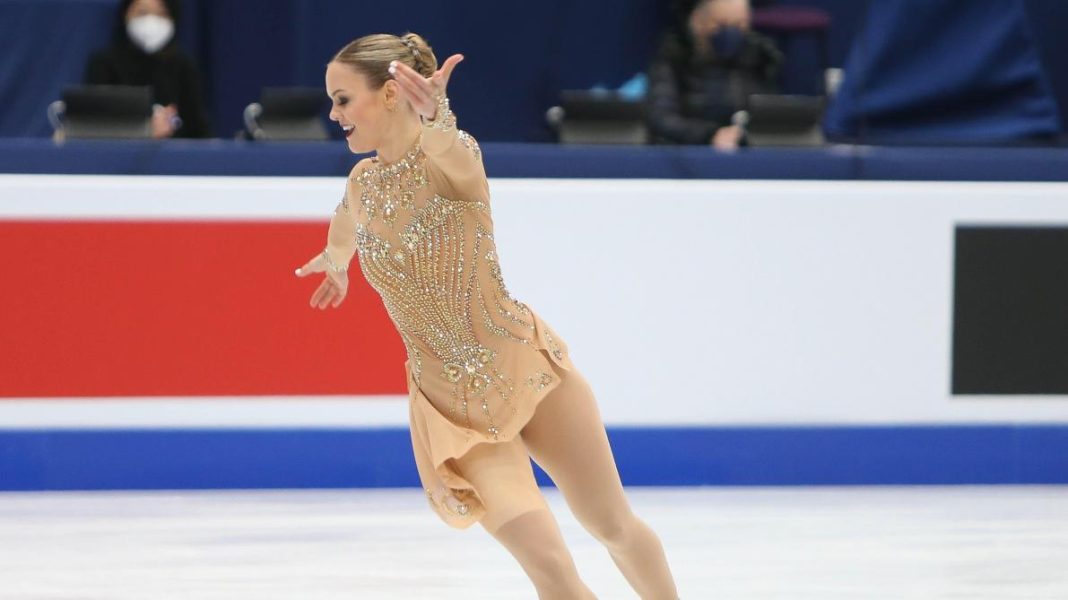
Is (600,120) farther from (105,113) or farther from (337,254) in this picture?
(337,254)

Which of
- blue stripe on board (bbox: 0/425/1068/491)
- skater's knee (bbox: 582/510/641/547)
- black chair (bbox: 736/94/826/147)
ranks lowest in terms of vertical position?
blue stripe on board (bbox: 0/425/1068/491)

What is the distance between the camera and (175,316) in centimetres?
422

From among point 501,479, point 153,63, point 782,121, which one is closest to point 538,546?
point 501,479

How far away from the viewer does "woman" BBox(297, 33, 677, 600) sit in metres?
2.30

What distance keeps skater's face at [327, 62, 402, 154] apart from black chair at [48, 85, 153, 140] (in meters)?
2.50

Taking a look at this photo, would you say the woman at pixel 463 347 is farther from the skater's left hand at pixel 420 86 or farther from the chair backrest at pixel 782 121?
the chair backrest at pixel 782 121

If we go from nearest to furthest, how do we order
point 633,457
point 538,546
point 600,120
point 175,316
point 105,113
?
1. point 538,546
2. point 175,316
3. point 633,457
4. point 105,113
5. point 600,120

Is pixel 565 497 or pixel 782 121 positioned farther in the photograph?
pixel 782 121

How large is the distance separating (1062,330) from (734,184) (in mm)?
1040

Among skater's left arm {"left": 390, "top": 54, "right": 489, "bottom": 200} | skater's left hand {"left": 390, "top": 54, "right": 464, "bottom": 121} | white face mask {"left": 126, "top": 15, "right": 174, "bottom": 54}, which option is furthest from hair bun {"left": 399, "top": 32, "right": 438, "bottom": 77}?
white face mask {"left": 126, "top": 15, "right": 174, "bottom": 54}

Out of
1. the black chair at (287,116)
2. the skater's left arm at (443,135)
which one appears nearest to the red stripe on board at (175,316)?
the black chair at (287,116)

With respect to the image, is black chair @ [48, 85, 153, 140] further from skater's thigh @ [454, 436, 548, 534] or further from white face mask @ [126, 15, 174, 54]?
skater's thigh @ [454, 436, 548, 534]

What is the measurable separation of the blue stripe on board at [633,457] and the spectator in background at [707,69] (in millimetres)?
1378

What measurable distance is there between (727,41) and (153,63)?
206 centimetres
